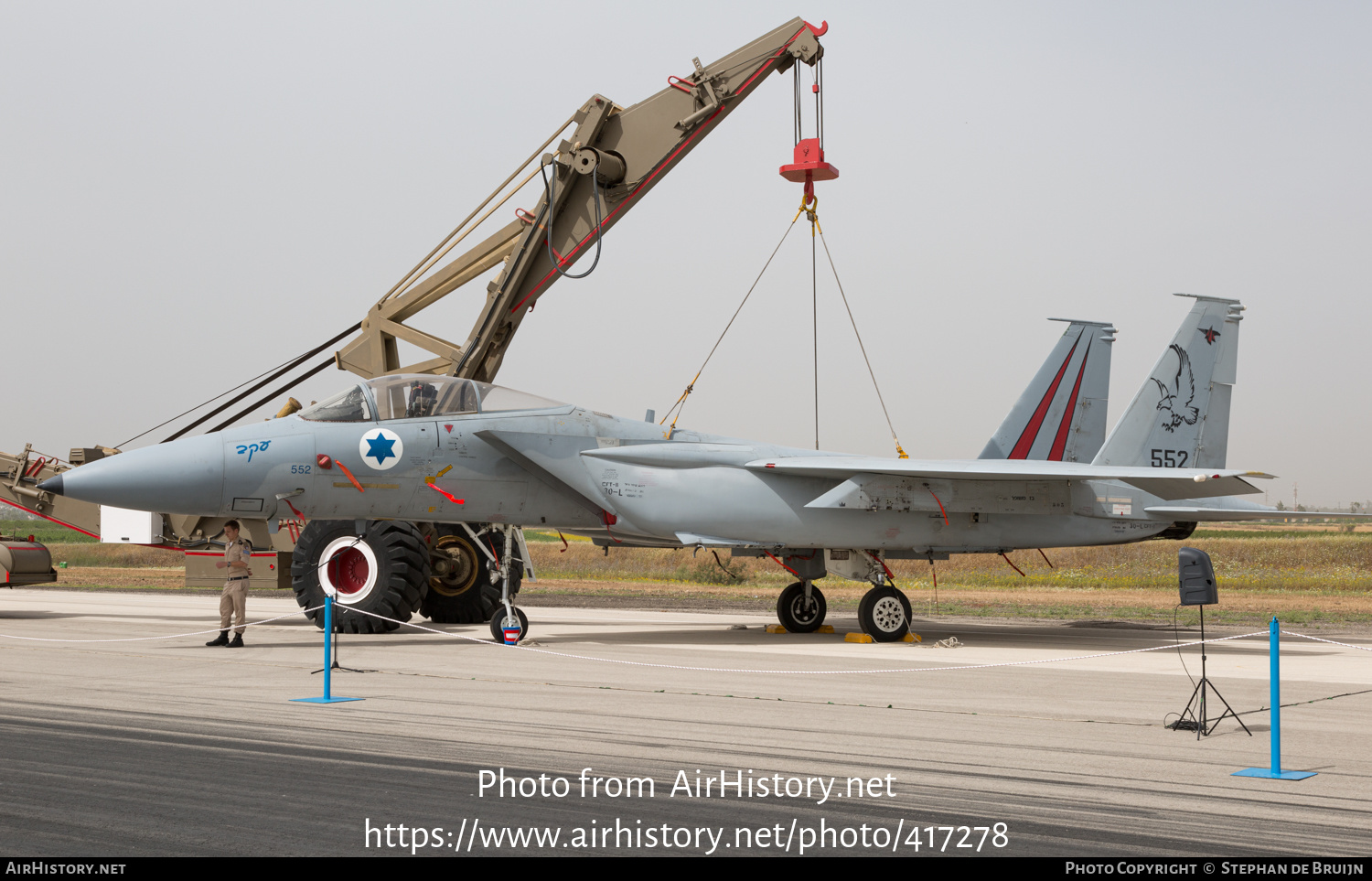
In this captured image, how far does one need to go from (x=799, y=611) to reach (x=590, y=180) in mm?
6654

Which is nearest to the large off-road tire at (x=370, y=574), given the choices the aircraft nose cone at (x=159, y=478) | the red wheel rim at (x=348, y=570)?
the red wheel rim at (x=348, y=570)

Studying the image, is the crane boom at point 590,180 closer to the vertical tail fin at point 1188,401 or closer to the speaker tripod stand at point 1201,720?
the vertical tail fin at point 1188,401

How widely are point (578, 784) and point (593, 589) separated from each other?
22699 mm

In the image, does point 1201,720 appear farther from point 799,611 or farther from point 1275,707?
point 799,611

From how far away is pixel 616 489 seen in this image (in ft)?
45.3

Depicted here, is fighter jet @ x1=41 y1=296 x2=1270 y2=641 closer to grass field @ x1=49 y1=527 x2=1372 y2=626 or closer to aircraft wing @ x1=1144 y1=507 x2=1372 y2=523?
aircraft wing @ x1=1144 y1=507 x2=1372 y2=523

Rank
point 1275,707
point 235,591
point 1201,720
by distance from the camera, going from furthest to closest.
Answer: point 235,591 < point 1201,720 < point 1275,707

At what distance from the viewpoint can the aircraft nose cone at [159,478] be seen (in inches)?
463

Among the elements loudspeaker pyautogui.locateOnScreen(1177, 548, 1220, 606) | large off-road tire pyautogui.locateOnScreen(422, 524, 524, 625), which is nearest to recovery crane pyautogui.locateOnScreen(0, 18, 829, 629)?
large off-road tire pyautogui.locateOnScreen(422, 524, 524, 625)

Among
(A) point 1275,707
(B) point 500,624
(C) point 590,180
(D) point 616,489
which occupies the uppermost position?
(C) point 590,180

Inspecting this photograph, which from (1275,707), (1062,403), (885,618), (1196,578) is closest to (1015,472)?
(885,618)

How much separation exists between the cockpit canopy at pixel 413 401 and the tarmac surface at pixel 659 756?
2.60 m

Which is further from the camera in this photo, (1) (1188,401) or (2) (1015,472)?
(1) (1188,401)
